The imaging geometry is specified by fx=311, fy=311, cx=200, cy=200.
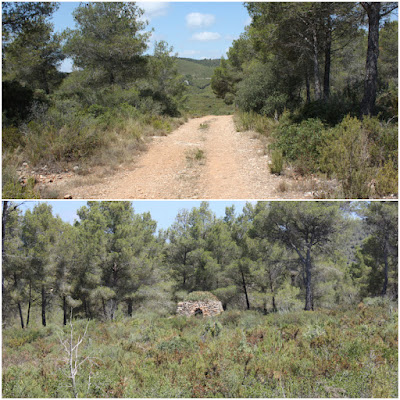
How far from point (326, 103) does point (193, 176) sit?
6.19 m

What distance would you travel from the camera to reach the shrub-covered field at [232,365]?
4988 millimetres

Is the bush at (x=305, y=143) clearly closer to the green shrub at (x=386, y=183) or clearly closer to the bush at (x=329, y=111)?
the bush at (x=329, y=111)

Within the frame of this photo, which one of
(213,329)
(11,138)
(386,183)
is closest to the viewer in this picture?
(386,183)

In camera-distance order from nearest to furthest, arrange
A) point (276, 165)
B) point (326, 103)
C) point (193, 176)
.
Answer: point (276, 165) < point (193, 176) < point (326, 103)

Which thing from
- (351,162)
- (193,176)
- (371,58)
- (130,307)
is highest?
(371,58)

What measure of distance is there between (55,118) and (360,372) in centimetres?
1047

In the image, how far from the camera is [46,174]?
8.01 meters

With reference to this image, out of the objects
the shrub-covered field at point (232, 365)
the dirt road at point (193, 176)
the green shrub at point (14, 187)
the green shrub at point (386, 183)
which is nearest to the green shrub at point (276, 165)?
the dirt road at point (193, 176)

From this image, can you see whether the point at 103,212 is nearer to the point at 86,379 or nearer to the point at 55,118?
the point at 55,118

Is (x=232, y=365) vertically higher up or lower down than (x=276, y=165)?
lower down

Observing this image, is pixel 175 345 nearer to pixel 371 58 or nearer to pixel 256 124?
pixel 256 124

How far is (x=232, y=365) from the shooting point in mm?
5758

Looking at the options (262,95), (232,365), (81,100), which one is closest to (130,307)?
(81,100)

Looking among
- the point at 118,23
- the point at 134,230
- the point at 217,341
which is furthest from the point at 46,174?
the point at 118,23
